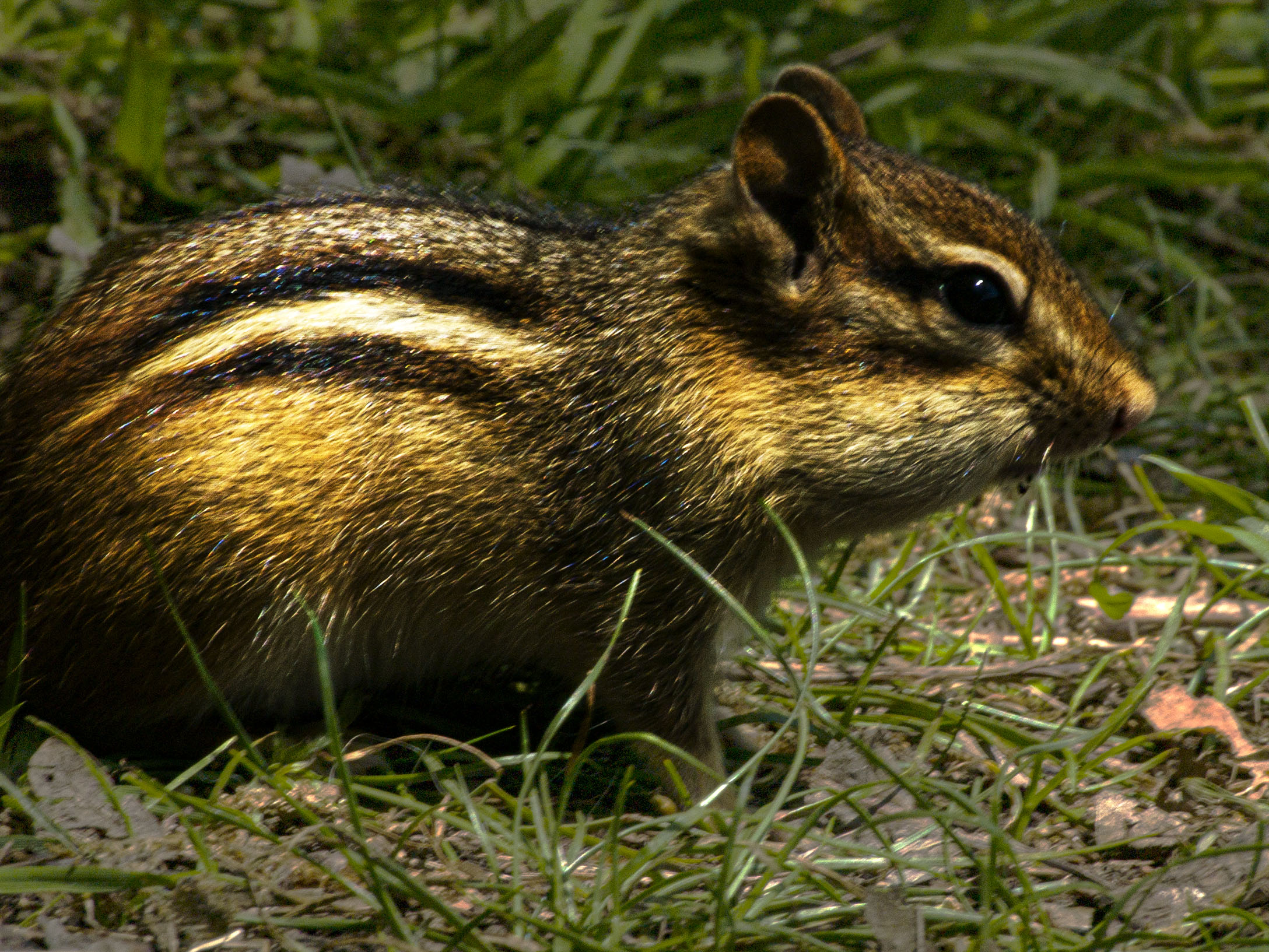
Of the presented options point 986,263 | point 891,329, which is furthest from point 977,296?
point 891,329

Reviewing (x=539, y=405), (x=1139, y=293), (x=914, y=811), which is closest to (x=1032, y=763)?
(x=914, y=811)

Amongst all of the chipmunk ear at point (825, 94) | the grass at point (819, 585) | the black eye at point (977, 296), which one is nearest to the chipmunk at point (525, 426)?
the black eye at point (977, 296)

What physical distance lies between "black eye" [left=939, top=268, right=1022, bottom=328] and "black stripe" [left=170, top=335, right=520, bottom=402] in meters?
1.04

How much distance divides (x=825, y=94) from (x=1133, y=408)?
1192 mm

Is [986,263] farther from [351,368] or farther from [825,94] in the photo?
[351,368]

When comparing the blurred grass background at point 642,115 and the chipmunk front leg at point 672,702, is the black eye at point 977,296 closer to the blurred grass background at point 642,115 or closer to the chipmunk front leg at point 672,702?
the chipmunk front leg at point 672,702

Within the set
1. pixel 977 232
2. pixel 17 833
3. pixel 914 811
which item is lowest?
pixel 914 811

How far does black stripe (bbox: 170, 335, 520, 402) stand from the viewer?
2809 mm

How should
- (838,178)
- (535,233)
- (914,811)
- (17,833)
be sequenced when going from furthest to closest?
1. (535,233)
2. (838,178)
3. (17,833)
4. (914,811)

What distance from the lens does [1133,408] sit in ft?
9.78

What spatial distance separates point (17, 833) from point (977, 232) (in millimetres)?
2393

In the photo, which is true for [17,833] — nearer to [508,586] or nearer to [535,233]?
[508,586]

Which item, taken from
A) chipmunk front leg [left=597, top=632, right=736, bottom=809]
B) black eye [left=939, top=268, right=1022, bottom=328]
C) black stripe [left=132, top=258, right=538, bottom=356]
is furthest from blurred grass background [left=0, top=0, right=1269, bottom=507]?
chipmunk front leg [left=597, top=632, right=736, bottom=809]

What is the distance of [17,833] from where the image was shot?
2.64 meters
